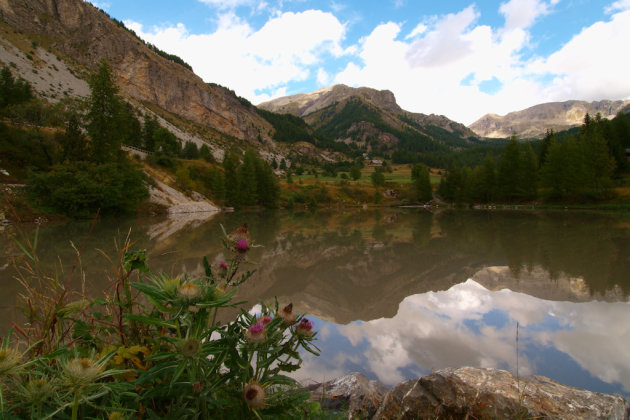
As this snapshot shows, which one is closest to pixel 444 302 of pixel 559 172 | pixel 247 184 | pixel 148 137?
pixel 559 172

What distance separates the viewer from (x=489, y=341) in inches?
164

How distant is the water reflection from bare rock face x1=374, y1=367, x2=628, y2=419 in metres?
0.87

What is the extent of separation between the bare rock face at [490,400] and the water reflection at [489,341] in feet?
2.87

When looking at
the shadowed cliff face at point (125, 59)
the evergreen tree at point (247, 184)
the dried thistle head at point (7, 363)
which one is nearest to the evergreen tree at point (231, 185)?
the evergreen tree at point (247, 184)

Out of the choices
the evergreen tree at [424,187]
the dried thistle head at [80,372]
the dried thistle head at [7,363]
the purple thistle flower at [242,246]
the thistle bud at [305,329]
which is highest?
the purple thistle flower at [242,246]

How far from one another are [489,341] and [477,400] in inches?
84.6

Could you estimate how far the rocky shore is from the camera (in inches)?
90.7

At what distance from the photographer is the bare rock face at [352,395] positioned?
8.51ft

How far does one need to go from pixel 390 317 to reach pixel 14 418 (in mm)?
4911

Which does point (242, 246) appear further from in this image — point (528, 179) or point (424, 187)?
point (424, 187)

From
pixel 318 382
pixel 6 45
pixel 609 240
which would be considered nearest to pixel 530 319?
pixel 318 382

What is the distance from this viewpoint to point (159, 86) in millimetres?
128250

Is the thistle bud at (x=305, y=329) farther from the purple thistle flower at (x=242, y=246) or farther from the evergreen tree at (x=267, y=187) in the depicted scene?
the evergreen tree at (x=267, y=187)

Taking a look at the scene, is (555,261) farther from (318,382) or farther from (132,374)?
(132,374)
